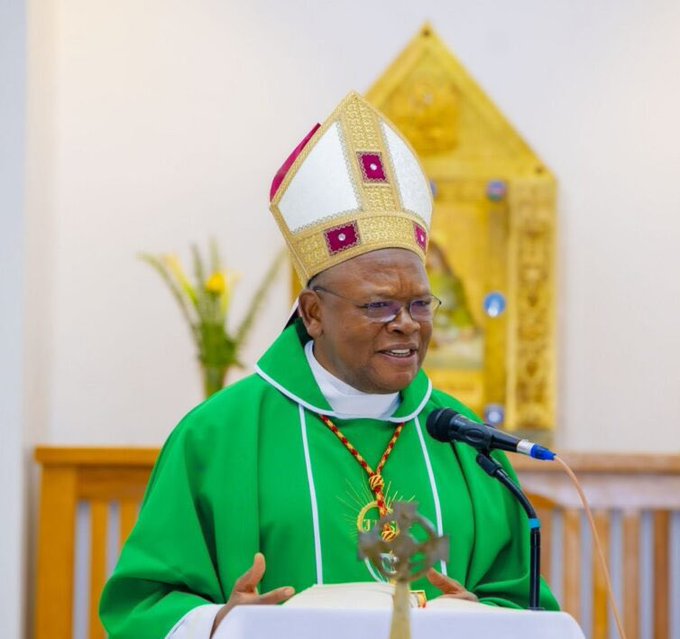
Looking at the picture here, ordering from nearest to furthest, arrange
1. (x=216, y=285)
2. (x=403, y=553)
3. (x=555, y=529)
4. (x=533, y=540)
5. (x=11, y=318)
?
(x=403, y=553), (x=533, y=540), (x=11, y=318), (x=555, y=529), (x=216, y=285)

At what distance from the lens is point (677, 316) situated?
23.7 feet

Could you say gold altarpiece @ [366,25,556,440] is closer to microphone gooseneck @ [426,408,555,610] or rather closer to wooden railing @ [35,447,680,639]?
wooden railing @ [35,447,680,639]

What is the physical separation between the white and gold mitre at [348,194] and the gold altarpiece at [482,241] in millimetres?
3158

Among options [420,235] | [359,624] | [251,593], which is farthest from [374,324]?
[359,624]

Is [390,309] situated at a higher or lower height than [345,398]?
higher

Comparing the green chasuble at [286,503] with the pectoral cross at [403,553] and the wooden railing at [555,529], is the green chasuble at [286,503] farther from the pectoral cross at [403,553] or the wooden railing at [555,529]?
the wooden railing at [555,529]

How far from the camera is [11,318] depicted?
5.83 metres

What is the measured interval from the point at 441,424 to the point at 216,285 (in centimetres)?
328

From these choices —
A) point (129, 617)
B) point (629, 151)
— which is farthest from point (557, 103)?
point (129, 617)

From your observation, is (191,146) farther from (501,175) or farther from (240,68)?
(501,175)

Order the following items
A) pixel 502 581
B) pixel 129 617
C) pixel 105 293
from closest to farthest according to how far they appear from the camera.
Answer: pixel 129 617 < pixel 502 581 < pixel 105 293

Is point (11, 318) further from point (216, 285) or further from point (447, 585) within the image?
point (447, 585)

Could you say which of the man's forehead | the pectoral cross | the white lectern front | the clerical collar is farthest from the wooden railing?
the pectoral cross

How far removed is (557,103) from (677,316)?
1.20 metres
